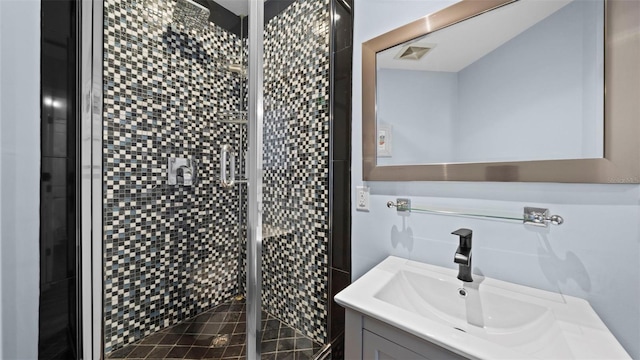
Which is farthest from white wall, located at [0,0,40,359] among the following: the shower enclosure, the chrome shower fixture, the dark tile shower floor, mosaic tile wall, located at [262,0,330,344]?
mosaic tile wall, located at [262,0,330,344]

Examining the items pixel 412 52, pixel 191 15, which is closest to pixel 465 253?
pixel 412 52

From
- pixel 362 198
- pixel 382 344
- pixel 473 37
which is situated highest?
pixel 473 37

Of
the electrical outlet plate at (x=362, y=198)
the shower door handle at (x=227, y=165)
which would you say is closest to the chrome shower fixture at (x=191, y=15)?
the shower door handle at (x=227, y=165)

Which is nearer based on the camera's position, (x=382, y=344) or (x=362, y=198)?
(x=382, y=344)

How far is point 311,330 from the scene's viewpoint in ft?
3.89

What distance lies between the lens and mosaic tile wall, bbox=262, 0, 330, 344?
101 centimetres

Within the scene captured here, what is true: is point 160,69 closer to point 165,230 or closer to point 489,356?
point 165,230

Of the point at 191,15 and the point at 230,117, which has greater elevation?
the point at 191,15

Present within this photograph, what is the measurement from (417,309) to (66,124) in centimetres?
142

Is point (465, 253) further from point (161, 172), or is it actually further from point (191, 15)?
point (191, 15)

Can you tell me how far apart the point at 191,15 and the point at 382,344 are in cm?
163

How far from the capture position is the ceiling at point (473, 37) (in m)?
0.81

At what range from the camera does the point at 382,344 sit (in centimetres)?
68

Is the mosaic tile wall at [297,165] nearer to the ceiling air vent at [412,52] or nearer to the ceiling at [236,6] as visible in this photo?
the ceiling at [236,6]
